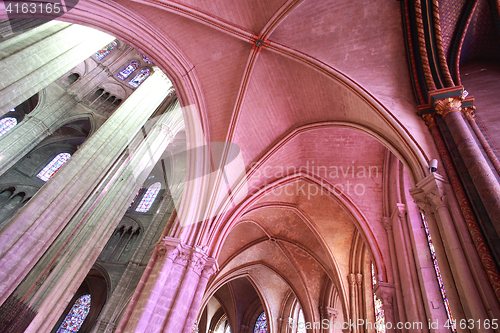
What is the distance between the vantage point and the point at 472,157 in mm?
3969

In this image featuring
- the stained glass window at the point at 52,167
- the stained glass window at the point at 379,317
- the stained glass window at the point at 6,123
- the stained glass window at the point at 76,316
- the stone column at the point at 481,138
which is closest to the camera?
the stone column at the point at 481,138

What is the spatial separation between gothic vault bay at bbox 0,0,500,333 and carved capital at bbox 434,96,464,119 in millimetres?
22

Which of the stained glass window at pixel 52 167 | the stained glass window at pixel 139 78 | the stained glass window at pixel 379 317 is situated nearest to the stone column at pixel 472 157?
the stained glass window at pixel 379 317

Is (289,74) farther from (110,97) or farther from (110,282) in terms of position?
(110,282)

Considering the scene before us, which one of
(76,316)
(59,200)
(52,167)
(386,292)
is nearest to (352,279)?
(386,292)

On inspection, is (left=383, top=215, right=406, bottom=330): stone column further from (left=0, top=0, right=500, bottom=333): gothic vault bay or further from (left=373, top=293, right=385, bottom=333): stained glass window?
(left=373, top=293, right=385, bottom=333): stained glass window

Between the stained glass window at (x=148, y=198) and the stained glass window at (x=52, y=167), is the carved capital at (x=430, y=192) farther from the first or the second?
the stained glass window at (x=52, y=167)

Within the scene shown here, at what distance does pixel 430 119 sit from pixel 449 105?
0.39 m

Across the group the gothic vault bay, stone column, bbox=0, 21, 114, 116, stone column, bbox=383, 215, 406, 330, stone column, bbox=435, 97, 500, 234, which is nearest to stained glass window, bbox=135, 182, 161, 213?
the gothic vault bay

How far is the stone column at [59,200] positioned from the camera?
5.29 meters

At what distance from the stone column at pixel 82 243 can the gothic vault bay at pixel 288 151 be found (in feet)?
0.14

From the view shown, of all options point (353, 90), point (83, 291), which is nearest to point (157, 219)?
point (83, 291)

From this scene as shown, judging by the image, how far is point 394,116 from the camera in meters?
5.51

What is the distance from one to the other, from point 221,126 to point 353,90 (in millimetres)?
3774
